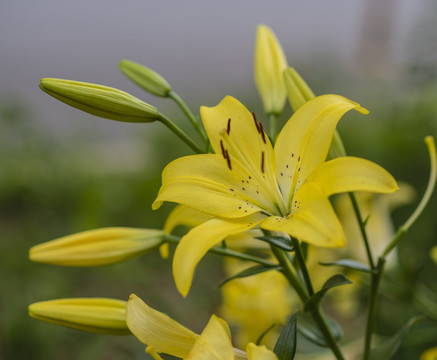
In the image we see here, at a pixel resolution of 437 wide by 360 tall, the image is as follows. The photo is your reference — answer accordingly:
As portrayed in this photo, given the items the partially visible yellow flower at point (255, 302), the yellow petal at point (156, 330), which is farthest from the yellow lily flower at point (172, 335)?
the partially visible yellow flower at point (255, 302)

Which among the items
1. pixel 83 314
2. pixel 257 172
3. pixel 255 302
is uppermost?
pixel 257 172

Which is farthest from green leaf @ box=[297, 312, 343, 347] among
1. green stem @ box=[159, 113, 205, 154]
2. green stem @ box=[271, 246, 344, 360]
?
green stem @ box=[159, 113, 205, 154]

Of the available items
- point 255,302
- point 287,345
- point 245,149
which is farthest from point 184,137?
point 255,302

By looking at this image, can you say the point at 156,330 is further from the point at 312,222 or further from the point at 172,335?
the point at 312,222

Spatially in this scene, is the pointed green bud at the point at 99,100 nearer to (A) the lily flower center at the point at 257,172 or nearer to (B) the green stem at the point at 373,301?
(A) the lily flower center at the point at 257,172

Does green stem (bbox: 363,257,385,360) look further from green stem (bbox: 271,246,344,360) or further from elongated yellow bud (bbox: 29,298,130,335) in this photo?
elongated yellow bud (bbox: 29,298,130,335)

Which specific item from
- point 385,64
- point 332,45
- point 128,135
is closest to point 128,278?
point 332,45
